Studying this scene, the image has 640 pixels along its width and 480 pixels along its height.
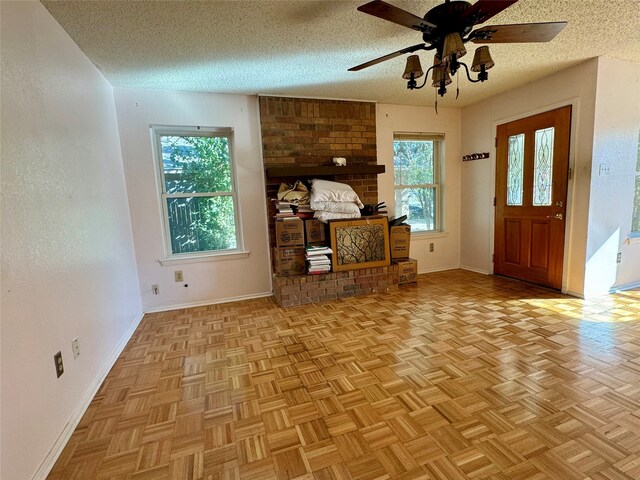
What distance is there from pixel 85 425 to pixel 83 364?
35 cm

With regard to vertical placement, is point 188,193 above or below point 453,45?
below

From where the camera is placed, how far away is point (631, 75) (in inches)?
116

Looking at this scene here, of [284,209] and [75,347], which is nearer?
[75,347]

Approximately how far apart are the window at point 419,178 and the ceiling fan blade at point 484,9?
2655 mm

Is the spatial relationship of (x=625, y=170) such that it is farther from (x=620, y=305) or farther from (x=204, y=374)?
(x=204, y=374)

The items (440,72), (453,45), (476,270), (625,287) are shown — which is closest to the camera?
(453,45)

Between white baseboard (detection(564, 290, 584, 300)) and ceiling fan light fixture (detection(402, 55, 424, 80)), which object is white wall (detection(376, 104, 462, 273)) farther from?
ceiling fan light fixture (detection(402, 55, 424, 80))

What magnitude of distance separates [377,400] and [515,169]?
335cm

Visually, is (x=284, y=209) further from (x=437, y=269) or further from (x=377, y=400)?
(x=437, y=269)

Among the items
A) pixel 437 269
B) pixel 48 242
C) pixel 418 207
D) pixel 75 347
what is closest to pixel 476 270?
pixel 437 269

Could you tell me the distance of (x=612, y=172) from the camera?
9.86 ft

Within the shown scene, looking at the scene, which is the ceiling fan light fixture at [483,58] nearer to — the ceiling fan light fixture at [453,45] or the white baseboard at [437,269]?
the ceiling fan light fixture at [453,45]

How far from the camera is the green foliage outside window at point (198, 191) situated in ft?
11.0

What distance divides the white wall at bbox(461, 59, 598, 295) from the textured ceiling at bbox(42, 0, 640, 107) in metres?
0.21
